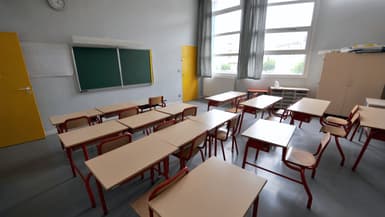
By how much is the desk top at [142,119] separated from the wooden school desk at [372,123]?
288 centimetres

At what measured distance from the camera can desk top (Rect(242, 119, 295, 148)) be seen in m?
1.79

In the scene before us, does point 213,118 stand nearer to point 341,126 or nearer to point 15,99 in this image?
point 341,126

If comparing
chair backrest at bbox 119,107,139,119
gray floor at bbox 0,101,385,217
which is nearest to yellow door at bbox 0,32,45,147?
gray floor at bbox 0,101,385,217

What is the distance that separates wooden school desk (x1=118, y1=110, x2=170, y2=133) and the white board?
2217 millimetres

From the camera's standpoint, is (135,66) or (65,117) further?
(135,66)

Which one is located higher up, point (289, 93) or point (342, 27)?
point (342, 27)

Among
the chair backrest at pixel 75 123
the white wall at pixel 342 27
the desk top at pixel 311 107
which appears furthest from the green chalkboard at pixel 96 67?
the white wall at pixel 342 27

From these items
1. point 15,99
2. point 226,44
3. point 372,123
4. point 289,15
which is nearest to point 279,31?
point 289,15

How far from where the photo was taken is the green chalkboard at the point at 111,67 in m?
3.71

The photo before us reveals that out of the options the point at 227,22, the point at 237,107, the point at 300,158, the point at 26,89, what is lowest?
the point at 300,158

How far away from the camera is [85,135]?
1.97 meters

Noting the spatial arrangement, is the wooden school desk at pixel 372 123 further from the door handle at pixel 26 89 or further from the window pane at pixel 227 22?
the door handle at pixel 26 89

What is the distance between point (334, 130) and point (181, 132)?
260cm

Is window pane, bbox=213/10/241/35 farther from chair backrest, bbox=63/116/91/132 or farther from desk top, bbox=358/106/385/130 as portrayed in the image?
chair backrest, bbox=63/116/91/132
